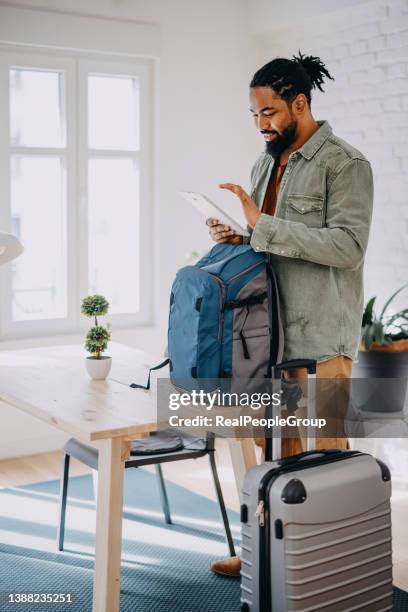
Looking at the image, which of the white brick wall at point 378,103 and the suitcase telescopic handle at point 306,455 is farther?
the white brick wall at point 378,103

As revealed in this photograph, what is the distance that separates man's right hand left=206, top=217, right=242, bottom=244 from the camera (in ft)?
8.25

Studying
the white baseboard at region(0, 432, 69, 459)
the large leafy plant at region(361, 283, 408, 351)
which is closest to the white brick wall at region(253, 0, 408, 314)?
the large leafy plant at region(361, 283, 408, 351)

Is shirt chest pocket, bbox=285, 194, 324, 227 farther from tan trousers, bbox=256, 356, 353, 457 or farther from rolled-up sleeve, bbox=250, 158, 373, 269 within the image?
tan trousers, bbox=256, 356, 353, 457

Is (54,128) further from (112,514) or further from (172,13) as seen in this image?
(112,514)

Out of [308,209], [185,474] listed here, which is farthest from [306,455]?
[185,474]

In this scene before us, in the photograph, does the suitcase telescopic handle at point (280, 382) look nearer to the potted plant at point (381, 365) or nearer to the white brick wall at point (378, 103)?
the potted plant at point (381, 365)

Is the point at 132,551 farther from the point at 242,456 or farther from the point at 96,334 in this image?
the point at 96,334

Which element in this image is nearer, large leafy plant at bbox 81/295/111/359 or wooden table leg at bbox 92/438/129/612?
wooden table leg at bbox 92/438/129/612

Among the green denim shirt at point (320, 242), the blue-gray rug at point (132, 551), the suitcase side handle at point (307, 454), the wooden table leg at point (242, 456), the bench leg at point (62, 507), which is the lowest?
the blue-gray rug at point (132, 551)

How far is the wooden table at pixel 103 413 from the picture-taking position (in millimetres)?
2377

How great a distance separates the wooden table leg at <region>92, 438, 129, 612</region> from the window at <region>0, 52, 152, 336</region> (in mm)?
2160

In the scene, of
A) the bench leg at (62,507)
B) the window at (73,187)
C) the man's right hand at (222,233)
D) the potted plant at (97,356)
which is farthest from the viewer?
the window at (73,187)

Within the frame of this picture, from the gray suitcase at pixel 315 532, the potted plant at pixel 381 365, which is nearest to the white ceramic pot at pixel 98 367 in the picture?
the gray suitcase at pixel 315 532

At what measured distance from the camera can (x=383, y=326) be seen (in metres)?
3.99
